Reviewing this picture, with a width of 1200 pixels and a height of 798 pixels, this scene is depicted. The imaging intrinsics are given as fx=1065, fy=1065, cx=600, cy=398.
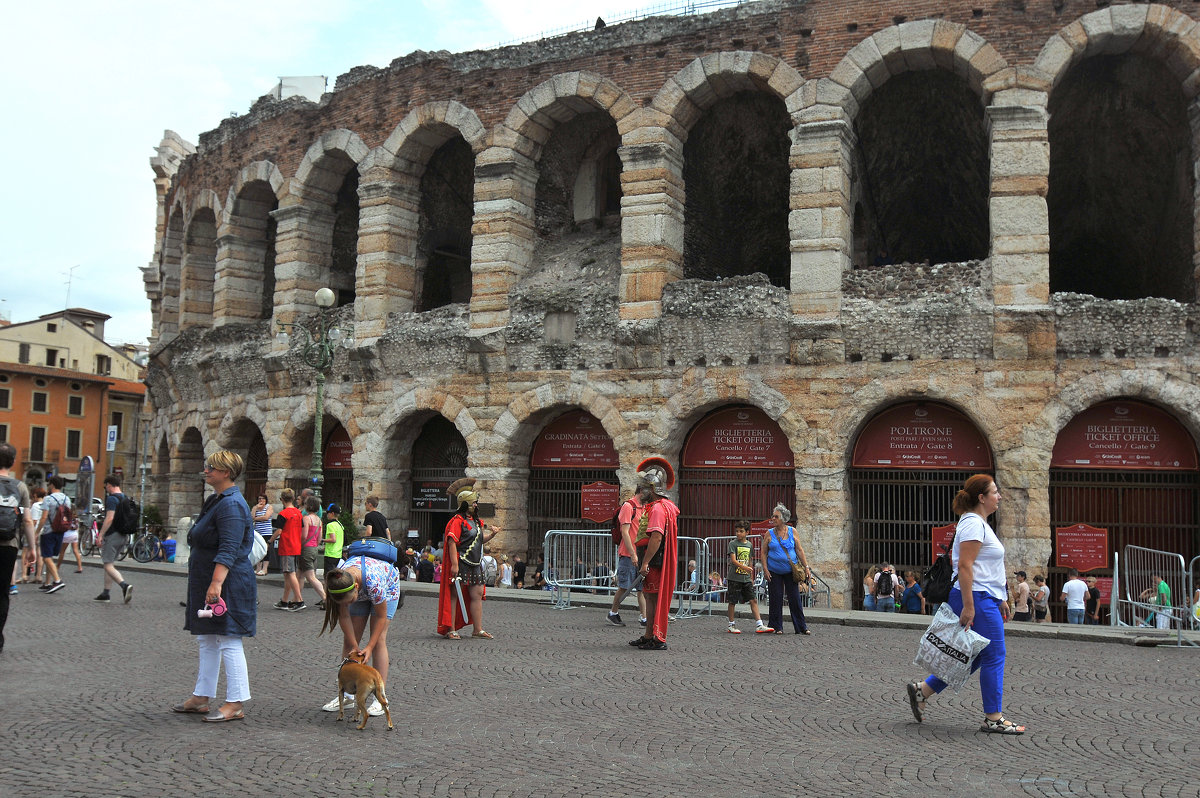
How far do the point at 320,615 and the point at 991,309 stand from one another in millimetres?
10543

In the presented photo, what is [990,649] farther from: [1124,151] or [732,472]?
[1124,151]

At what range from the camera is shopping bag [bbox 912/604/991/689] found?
6.21 m

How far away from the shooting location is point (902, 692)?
7.96m

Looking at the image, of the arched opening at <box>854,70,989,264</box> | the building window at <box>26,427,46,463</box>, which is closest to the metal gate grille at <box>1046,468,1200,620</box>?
the arched opening at <box>854,70,989,264</box>

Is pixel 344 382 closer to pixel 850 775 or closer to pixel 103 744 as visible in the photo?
pixel 103 744

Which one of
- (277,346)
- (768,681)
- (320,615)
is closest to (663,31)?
(277,346)

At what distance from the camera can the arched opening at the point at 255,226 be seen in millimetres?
24203

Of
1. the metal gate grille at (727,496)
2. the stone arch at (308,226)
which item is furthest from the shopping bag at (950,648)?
the stone arch at (308,226)

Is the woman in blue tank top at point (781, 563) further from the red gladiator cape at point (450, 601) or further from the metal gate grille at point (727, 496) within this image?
the metal gate grille at point (727, 496)

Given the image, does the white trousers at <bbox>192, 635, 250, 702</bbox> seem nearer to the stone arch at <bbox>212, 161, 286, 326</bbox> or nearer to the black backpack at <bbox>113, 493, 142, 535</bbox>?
the black backpack at <bbox>113, 493, 142, 535</bbox>

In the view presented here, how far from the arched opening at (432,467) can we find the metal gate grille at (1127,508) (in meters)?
10.9

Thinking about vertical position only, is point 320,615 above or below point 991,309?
below

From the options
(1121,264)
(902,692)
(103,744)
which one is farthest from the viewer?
(1121,264)

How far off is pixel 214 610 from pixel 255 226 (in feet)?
65.8
